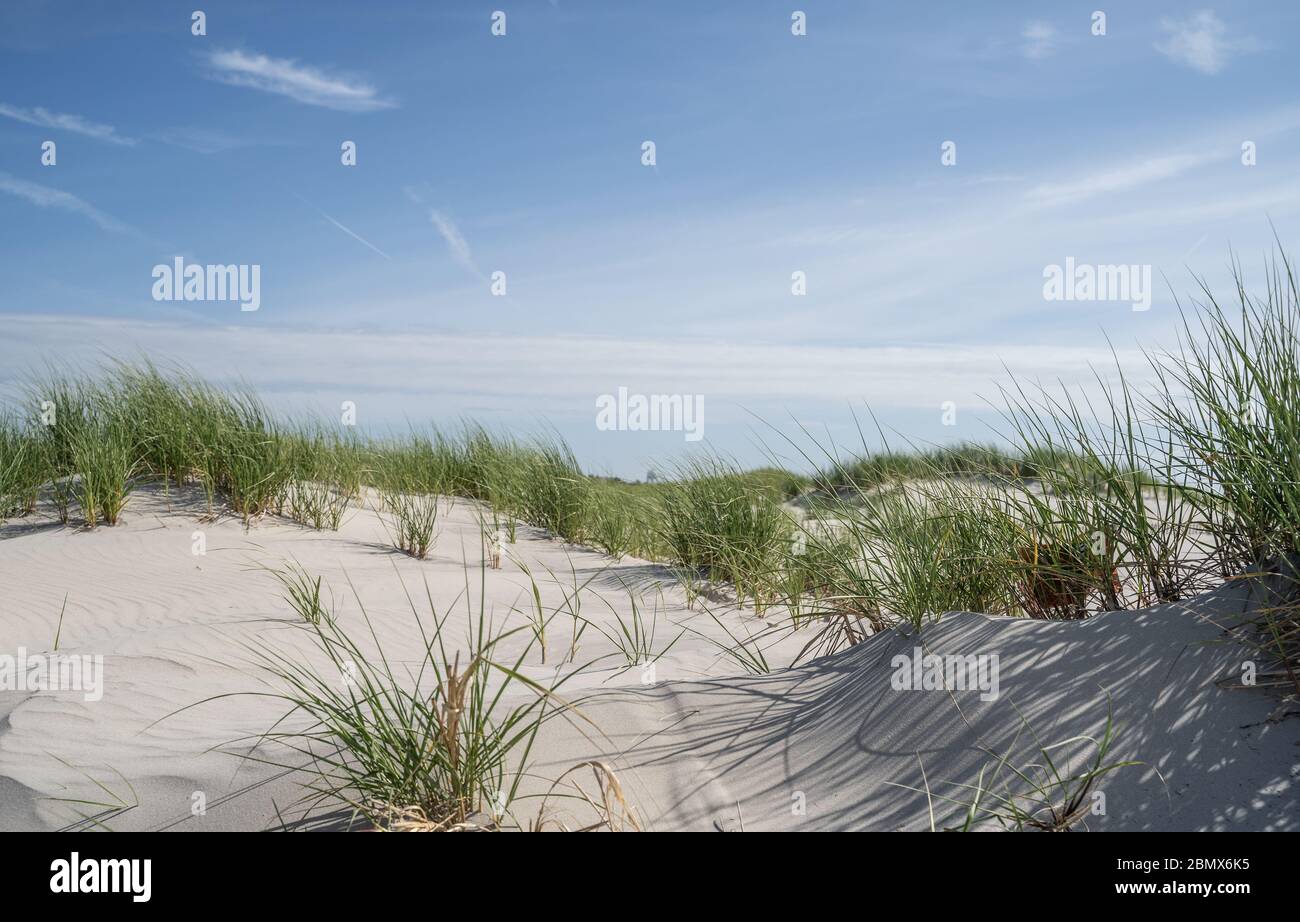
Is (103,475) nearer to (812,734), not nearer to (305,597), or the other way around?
(305,597)

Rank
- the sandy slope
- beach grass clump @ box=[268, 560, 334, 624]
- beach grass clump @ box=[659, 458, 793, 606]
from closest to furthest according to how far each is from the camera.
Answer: the sandy slope < beach grass clump @ box=[268, 560, 334, 624] < beach grass clump @ box=[659, 458, 793, 606]

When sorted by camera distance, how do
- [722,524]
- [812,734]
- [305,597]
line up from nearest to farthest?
[812,734] → [305,597] → [722,524]

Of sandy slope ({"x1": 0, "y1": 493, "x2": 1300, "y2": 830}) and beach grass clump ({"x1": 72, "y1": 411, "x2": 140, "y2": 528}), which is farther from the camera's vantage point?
beach grass clump ({"x1": 72, "y1": 411, "x2": 140, "y2": 528})

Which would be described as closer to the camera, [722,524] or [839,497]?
[839,497]

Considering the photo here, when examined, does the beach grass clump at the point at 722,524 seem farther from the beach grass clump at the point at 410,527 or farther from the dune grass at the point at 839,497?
the beach grass clump at the point at 410,527

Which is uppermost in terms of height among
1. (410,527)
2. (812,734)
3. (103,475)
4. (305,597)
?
(103,475)

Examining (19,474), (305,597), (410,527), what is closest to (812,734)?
(305,597)

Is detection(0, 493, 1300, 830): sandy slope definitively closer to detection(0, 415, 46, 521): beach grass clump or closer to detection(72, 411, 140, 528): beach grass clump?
detection(72, 411, 140, 528): beach grass clump

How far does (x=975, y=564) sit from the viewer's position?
11.8 feet

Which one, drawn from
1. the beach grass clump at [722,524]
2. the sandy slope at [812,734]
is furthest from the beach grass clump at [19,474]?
the beach grass clump at [722,524]

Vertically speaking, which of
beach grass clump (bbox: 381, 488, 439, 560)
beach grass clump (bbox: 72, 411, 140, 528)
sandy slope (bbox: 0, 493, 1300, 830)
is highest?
beach grass clump (bbox: 72, 411, 140, 528)

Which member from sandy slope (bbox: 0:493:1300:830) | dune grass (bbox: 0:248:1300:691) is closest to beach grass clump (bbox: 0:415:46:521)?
dune grass (bbox: 0:248:1300:691)
